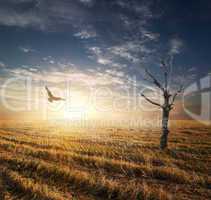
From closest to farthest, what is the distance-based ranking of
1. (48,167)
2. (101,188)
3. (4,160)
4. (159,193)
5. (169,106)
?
(159,193) → (101,188) → (48,167) → (4,160) → (169,106)

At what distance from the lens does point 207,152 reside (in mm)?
15172

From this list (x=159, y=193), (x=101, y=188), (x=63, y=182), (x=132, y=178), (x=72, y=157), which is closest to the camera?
(x=159, y=193)

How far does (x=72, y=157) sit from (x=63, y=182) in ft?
12.9

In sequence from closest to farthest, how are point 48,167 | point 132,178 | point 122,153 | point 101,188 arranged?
point 101,188, point 132,178, point 48,167, point 122,153

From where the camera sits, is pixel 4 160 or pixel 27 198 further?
pixel 4 160

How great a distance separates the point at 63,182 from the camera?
323 inches

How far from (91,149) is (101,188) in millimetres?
7395

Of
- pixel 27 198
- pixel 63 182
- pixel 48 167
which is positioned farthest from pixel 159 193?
pixel 48 167

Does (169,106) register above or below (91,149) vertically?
above

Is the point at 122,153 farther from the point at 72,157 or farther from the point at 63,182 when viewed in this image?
the point at 63,182

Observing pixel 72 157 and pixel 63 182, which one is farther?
pixel 72 157

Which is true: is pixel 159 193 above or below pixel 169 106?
below

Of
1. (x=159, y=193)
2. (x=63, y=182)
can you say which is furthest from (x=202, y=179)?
(x=63, y=182)

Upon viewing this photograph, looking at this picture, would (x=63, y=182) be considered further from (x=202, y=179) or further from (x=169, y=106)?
(x=169, y=106)
